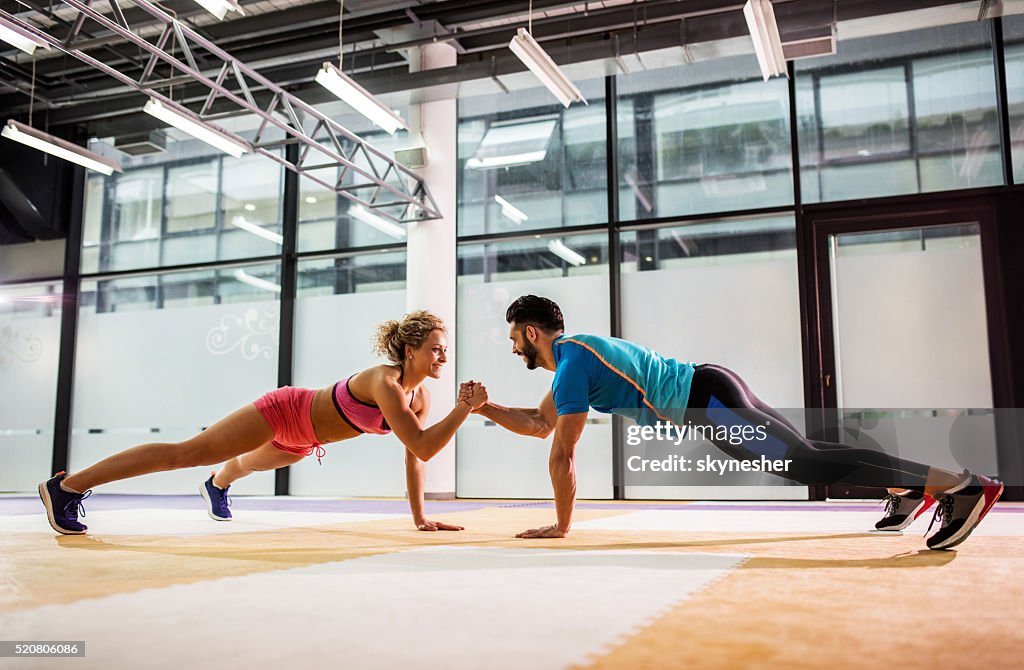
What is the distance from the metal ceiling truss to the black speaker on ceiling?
1.83 metres

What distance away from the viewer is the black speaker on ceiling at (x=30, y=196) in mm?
9750

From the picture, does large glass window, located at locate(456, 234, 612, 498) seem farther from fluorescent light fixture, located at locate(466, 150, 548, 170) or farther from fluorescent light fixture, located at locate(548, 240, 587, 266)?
fluorescent light fixture, located at locate(466, 150, 548, 170)

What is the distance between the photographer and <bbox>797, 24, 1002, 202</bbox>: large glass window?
7.12 m

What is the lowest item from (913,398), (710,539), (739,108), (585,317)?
(710,539)

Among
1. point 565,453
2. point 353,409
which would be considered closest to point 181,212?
point 353,409

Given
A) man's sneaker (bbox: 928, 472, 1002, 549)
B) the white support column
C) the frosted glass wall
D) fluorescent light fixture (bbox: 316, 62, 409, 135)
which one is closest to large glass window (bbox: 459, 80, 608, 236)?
the white support column

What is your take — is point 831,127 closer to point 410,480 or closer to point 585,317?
point 585,317

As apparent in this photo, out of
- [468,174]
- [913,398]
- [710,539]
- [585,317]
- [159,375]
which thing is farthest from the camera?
[159,375]

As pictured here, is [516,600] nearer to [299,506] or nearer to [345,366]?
[299,506]

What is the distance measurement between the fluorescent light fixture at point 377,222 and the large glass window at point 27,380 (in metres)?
3.82

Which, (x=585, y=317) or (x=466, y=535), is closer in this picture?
(x=466, y=535)

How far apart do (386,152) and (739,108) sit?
367cm

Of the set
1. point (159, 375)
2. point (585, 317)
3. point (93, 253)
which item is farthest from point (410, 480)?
point (93, 253)

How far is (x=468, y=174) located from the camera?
859 centimetres
